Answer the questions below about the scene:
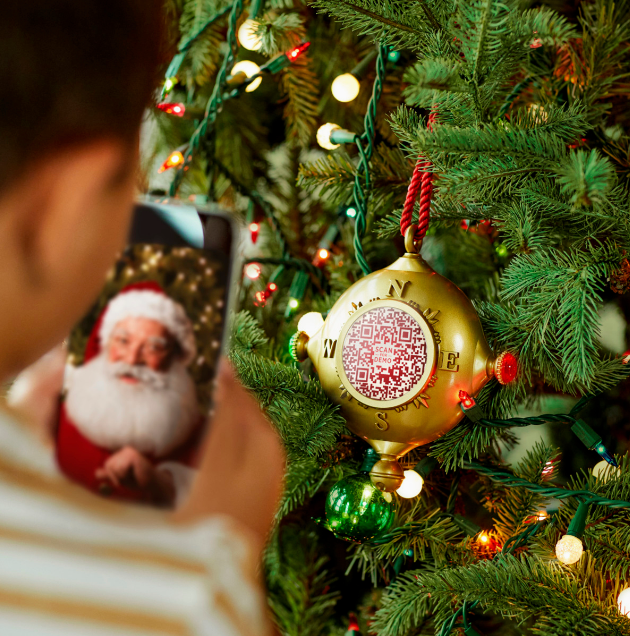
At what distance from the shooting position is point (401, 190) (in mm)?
577

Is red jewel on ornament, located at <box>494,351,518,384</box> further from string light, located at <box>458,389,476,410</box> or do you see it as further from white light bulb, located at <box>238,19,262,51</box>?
white light bulb, located at <box>238,19,262,51</box>

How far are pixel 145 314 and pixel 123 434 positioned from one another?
36mm

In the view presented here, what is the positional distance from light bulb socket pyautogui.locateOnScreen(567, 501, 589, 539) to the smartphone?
1.14ft

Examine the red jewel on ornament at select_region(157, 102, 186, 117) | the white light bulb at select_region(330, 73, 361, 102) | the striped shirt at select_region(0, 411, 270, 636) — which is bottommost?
the striped shirt at select_region(0, 411, 270, 636)

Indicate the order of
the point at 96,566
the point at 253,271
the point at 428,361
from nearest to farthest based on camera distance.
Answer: the point at 96,566, the point at 428,361, the point at 253,271

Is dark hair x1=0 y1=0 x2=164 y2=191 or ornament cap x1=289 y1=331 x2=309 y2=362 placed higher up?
ornament cap x1=289 y1=331 x2=309 y2=362

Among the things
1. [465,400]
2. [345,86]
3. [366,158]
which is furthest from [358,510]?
[345,86]

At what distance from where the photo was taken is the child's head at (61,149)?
0.57 ft

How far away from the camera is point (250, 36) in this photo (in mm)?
545

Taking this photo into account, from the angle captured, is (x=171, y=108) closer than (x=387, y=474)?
No

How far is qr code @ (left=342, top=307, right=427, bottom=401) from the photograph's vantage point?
412 mm

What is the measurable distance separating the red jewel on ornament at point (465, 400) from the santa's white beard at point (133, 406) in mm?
268

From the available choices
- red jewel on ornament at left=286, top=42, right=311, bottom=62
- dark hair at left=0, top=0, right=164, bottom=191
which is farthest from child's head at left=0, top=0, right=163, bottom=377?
red jewel on ornament at left=286, top=42, right=311, bottom=62

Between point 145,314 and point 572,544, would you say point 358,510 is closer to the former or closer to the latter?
point 572,544
